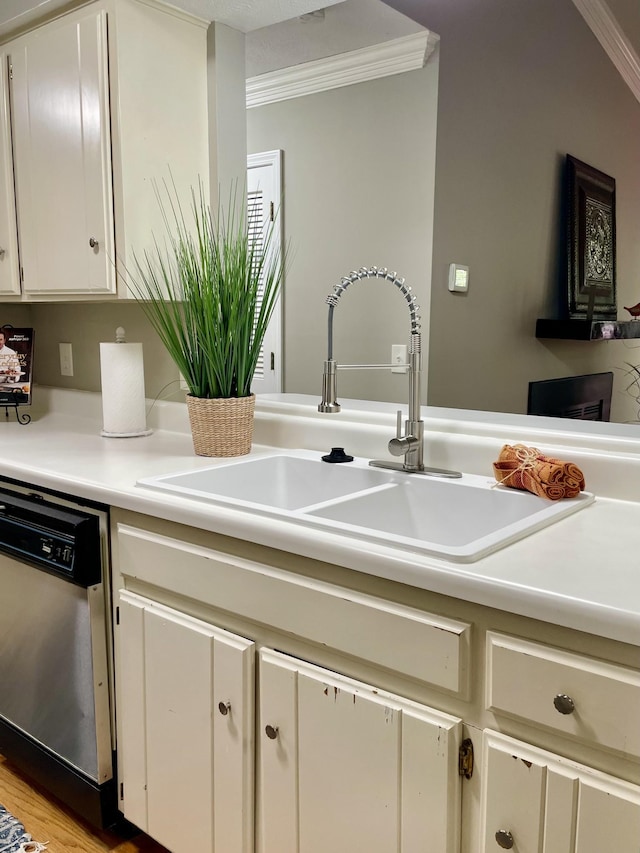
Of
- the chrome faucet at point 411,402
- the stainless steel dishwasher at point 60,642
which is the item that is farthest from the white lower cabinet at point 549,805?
the stainless steel dishwasher at point 60,642

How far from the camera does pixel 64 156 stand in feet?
6.38

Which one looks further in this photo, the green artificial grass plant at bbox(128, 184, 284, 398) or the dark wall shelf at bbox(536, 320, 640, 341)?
the dark wall shelf at bbox(536, 320, 640, 341)

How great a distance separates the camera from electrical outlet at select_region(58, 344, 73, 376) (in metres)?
2.54

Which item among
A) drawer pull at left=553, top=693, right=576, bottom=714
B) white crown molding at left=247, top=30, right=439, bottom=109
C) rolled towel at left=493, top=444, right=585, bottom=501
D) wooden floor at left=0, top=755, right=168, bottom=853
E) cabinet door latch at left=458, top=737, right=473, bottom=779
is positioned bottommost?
wooden floor at left=0, top=755, right=168, bottom=853

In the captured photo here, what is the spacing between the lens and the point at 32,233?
6.86ft

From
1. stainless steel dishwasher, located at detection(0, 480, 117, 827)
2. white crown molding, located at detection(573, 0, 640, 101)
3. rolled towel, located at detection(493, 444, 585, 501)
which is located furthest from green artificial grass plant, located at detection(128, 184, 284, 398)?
white crown molding, located at detection(573, 0, 640, 101)

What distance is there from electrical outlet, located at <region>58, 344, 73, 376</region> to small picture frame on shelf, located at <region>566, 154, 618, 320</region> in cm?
238

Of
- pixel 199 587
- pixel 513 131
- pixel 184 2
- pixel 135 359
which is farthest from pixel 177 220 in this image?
pixel 513 131

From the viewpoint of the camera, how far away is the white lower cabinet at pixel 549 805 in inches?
33.0

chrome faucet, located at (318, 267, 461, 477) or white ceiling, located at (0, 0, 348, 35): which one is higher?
white ceiling, located at (0, 0, 348, 35)

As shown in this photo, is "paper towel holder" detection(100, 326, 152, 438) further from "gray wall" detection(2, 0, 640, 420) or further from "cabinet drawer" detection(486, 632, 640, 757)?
"cabinet drawer" detection(486, 632, 640, 757)

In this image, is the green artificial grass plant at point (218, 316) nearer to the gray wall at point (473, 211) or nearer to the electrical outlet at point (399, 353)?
the gray wall at point (473, 211)

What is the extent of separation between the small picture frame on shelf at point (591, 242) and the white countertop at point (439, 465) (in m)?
2.10

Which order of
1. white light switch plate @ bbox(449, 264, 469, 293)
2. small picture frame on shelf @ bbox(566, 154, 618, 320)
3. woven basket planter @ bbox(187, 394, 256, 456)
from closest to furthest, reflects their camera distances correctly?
woven basket planter @ bbox(187, 394, 256, 456), white light switch plate @ bbox(449, 264, 469, 293), small picture frame on shelf @ bbox(566, 154, 618, 320)
